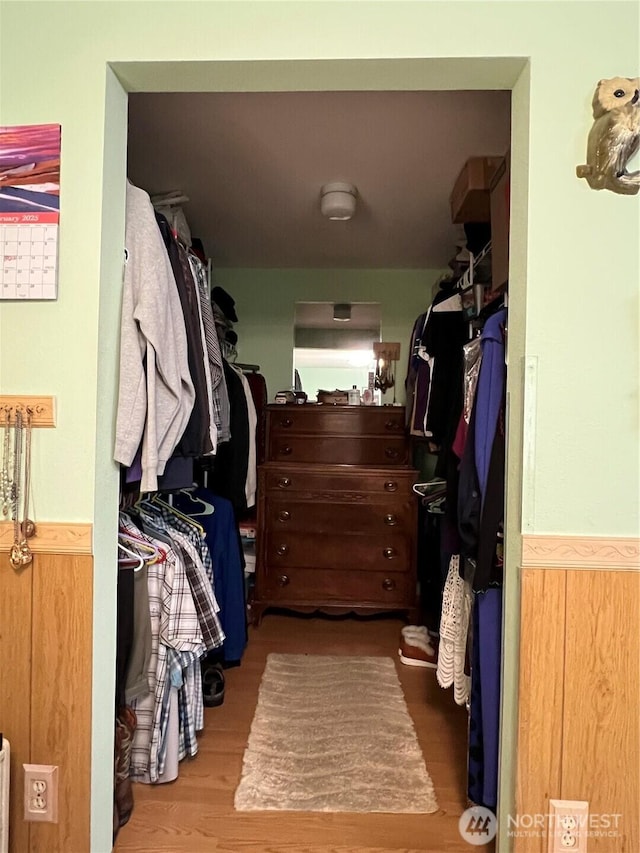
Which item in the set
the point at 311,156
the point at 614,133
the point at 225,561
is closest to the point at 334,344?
the point at 311,156

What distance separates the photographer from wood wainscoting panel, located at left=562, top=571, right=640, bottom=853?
1169 millimetres

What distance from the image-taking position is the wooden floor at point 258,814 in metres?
1.40

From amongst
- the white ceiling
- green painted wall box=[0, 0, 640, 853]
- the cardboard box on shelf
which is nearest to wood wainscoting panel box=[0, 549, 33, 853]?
green painted wall box=[0, 0, 640, 853]

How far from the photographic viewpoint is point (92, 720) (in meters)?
1.24

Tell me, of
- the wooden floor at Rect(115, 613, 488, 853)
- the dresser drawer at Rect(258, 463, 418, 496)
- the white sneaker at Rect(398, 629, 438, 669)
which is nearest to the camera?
the wooden floor at Rect(115, 613, 488, 853)

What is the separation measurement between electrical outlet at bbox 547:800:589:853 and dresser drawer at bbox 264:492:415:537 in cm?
168

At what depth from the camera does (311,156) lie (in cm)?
199

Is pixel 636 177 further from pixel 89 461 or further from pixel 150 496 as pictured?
pixel 150 496

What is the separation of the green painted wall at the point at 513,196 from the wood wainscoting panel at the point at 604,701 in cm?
15

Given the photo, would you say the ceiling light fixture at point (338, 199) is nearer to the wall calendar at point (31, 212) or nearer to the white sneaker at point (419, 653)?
the wall calendar at point (31, 212)

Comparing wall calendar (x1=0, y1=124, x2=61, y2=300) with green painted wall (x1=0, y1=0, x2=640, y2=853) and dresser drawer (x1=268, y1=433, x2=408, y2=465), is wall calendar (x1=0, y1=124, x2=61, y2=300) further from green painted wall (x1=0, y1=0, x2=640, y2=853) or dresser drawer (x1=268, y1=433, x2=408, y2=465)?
dresser drawer (x1=268, y1=433, x2=408, y2=465)

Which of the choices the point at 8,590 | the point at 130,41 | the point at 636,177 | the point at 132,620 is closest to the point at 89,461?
the point at 8,590

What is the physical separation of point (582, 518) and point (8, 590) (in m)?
1.37

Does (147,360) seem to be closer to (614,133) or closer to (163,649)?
(163,649)
